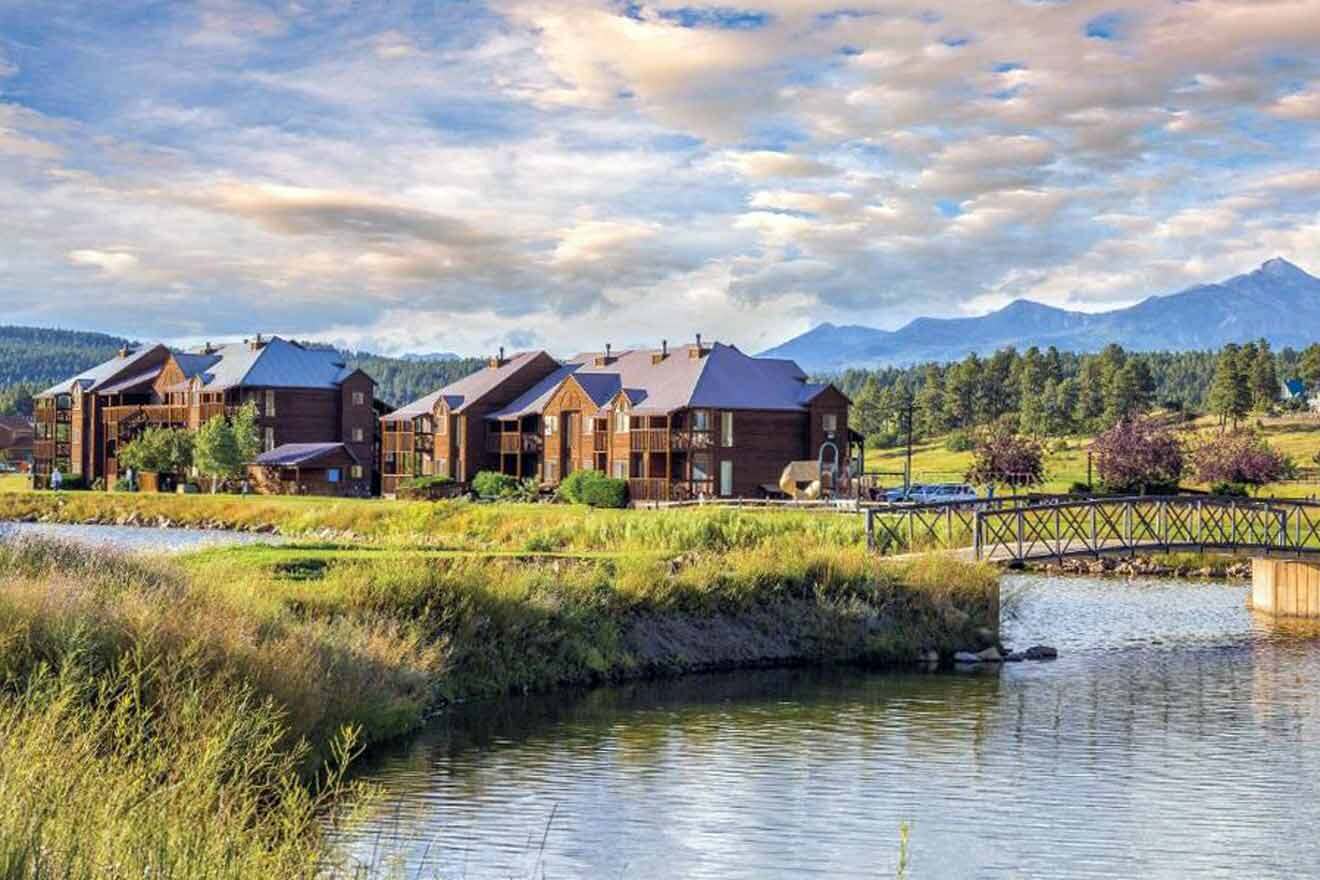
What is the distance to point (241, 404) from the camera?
96.8 m

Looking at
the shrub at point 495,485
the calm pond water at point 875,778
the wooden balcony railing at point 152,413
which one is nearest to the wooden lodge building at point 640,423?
the shrub at point 495,485

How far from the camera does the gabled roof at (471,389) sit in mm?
89500

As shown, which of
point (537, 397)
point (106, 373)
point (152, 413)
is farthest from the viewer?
point (106, 373)

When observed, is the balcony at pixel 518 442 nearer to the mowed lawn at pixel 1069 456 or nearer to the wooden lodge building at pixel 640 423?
the wooden lodge building at pixel 640 423

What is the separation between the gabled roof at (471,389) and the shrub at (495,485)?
678cm

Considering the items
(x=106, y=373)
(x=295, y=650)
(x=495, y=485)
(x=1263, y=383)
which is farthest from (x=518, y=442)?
(x=1263, y=383)

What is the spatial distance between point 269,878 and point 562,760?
12.6m

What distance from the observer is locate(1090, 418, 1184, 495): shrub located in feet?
255

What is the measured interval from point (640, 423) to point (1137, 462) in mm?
27005

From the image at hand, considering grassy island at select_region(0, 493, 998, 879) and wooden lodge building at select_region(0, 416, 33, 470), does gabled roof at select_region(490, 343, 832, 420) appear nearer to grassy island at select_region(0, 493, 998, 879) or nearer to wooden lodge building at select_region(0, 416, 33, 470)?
grassy island at select_region(0, 493, 998, 879)

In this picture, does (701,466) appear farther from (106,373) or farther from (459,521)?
(106,373)

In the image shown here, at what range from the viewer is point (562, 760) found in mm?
21156

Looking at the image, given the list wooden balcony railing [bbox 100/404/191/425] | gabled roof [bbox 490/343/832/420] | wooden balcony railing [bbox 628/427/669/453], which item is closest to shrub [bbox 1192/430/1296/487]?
gabled roof [bbox 490/343/832/420]

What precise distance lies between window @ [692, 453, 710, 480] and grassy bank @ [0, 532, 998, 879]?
111 ft
